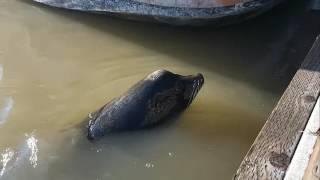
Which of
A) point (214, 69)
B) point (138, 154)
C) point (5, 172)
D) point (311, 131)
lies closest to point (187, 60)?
point (214, 69)

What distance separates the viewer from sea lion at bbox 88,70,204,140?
4480 mm

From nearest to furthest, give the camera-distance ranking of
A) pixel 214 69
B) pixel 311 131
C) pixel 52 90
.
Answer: pixel 311 131, pixel 52 90, pixel 214 69

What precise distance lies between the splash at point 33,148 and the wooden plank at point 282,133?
2.08 metres

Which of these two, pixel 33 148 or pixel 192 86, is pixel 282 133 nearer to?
pixel 192 86

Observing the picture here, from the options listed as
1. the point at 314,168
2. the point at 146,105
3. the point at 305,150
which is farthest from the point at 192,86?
the point at 314,168

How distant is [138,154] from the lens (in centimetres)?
428

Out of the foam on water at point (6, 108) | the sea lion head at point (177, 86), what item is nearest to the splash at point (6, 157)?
the foam on water at point (6, 108)

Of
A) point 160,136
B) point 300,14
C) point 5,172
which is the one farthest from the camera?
point 300,14

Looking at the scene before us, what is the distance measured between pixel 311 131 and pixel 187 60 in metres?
3.14

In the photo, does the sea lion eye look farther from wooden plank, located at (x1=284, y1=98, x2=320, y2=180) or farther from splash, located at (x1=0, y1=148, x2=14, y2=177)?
wooden plank, located at (x1=284, y1=98, x2=320, y2=180)

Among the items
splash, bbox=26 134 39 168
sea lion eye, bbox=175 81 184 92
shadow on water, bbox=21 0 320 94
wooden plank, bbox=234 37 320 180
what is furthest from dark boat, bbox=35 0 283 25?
splash, bbox=26 134 39 168

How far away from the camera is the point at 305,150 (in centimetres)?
278

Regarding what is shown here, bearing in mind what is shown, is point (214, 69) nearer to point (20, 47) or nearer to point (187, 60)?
point (187, 60)

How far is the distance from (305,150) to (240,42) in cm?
378
